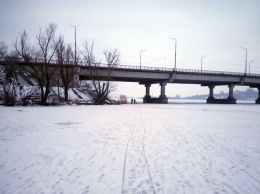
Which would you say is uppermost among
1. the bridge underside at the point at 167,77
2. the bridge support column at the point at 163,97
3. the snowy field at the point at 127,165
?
the bridge underside at the point at 167,77

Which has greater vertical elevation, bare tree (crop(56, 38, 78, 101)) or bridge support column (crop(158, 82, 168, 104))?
bare tree (crop(56, 38, 78, 101))

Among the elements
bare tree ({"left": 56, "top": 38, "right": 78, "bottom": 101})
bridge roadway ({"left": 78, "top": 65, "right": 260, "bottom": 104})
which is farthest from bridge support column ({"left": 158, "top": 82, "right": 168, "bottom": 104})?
bare tree ({"left": 56, "top": 38, "right": 78, "bottom": 101})

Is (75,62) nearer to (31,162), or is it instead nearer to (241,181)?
(31,162)

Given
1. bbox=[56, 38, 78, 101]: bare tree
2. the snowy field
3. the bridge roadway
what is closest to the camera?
the snowy field

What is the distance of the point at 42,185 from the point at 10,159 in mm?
2361

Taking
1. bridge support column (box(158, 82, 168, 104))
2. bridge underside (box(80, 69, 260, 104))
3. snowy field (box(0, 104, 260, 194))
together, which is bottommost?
snowy field (box(0, 104, 260, 194))

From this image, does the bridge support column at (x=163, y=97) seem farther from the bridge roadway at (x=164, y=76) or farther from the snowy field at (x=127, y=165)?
the snowy field at (x=127, y=165)

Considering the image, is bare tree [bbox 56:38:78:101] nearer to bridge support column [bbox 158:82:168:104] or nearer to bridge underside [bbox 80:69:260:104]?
bridge underside [bbox 80:69:260:104]

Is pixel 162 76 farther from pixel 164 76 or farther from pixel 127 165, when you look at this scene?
pixel 127 165

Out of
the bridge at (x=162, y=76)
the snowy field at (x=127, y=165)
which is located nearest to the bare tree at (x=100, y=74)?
the bridge at (x=162, y=76)

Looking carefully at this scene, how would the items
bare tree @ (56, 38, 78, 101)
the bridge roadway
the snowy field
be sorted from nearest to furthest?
the snowy field
bare tree @ (56, 38, 78, 101)
the bridge roadway

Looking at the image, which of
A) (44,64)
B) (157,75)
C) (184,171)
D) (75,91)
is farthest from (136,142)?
(157,75)

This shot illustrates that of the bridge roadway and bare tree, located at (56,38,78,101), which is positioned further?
the bridge roadway

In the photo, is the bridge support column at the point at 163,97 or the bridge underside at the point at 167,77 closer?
the bridge underside at the point at 167,77
